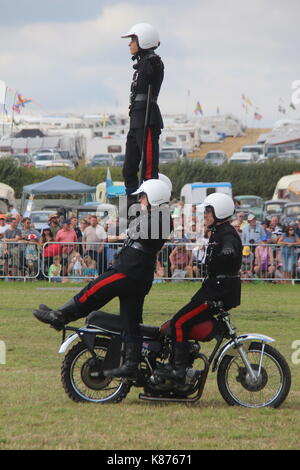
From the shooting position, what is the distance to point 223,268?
9.51m

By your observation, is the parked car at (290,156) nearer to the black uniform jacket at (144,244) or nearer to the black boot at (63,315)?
the black uniform jacket at (144,244)

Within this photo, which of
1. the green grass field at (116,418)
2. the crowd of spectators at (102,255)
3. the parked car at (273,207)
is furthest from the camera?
the parked car at (273,207)

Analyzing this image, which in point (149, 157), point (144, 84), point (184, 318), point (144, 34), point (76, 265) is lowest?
point (76, 265)

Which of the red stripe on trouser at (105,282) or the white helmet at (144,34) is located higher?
the white helmet at (144,34)

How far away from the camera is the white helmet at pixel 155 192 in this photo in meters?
9.45

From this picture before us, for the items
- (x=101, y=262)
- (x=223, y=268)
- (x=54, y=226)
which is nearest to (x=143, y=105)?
(x=223, y=268)

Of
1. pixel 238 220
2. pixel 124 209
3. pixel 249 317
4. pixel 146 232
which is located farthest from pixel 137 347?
pixel 238 220

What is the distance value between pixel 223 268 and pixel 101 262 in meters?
12.5

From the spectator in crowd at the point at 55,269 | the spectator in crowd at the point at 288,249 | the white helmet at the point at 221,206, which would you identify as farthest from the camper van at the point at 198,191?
the white helmet at the point at 221,206

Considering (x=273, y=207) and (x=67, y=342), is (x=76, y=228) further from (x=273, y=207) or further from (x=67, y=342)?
(x=273, y=207)

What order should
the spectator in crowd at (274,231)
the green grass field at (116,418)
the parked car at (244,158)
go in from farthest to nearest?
the parked car at (244,158) < the spectator in crowd at (274,231) < the green grass field at (116,418)

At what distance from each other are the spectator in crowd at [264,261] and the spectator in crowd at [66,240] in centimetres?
378

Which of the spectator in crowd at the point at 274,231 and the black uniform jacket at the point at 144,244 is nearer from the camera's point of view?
the black uniform jacket at the point at 144,244
